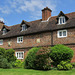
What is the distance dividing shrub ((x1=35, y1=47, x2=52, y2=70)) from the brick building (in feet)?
14.9

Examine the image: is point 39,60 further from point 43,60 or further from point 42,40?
point 42,40

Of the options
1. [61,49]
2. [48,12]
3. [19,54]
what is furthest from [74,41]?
[19,54]

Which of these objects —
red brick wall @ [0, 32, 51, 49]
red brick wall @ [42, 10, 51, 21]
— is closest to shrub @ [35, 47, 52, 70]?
red brick wall @ [0, 32, 51, 49]

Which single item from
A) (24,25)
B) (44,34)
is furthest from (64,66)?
(24,25)

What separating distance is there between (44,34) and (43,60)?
7256 millimetres

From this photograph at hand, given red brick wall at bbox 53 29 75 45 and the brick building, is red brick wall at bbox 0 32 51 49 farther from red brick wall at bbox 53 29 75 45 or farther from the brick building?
red brick wall at bbox 53 29 75 45

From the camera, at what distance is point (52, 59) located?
1823cm

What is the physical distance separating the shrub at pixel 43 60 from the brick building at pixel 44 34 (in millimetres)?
4541

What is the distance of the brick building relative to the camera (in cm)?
2103

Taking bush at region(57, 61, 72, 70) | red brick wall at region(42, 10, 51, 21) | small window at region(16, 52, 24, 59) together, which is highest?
red brick wall at region(42, 10, 51, 21)

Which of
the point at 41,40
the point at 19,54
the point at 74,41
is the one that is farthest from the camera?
the point at 19,54

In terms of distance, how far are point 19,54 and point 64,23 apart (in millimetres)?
11160

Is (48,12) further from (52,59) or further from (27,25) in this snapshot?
(52,59)

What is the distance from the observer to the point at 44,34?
Result: 23.4 m
